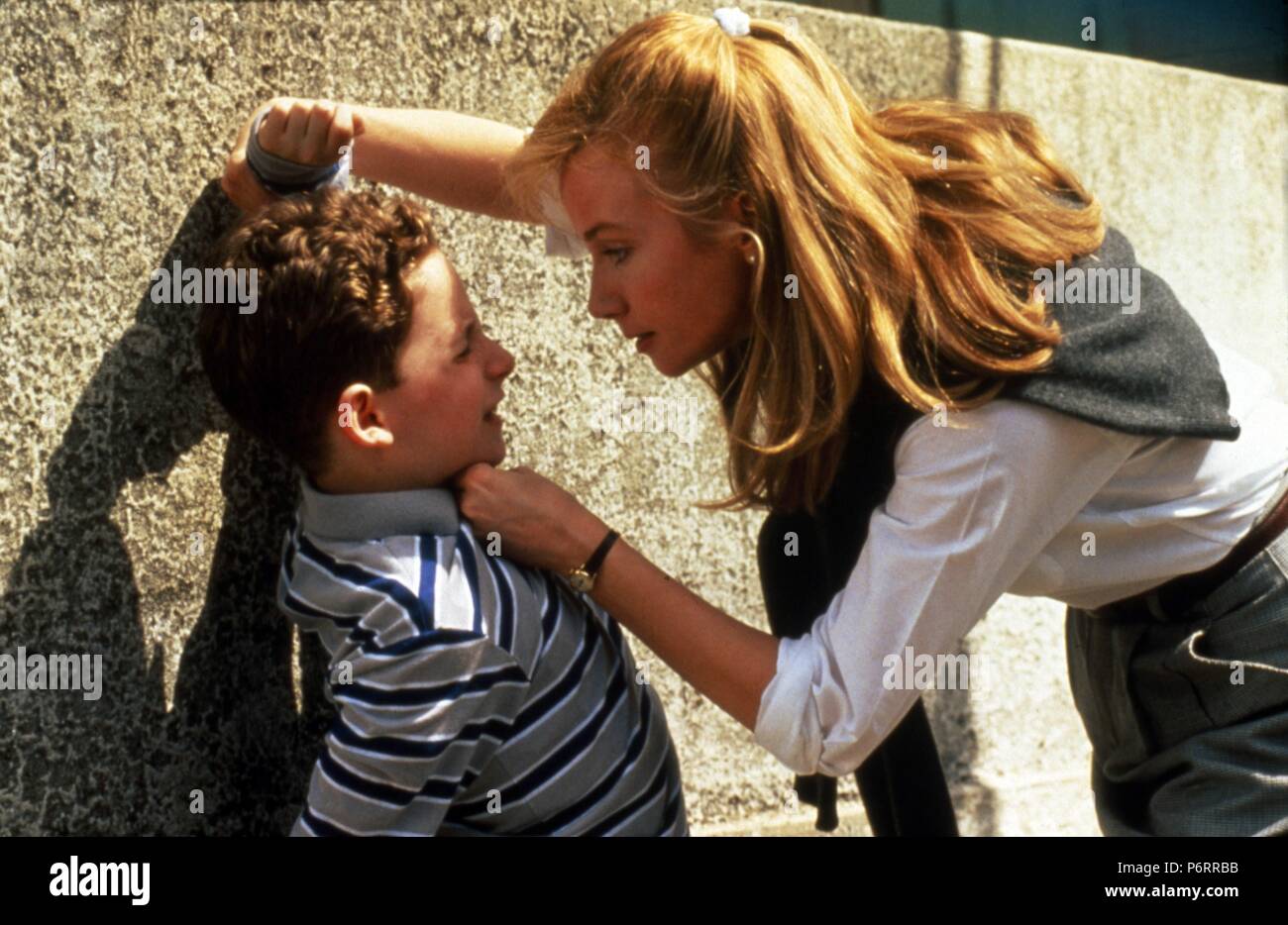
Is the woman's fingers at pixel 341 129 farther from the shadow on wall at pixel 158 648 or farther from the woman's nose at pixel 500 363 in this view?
the woman's nose at pixel 500 363

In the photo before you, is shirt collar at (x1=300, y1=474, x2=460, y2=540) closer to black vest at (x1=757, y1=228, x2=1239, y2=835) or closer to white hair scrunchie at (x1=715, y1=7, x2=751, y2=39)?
black vest at (x1=757, y1=228, x2=1239, y2=835)

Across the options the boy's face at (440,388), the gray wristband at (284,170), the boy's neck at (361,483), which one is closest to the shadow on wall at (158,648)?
the gray wristband at (284,170)

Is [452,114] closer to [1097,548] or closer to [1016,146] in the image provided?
[1016,146]

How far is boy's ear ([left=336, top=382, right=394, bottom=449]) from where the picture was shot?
2.26 meters

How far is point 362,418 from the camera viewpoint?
2.29 meters

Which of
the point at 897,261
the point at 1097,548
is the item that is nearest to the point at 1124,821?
the point at 1097,548

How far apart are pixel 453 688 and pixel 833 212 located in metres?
0.85

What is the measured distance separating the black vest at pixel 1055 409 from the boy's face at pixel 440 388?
1.83 feet

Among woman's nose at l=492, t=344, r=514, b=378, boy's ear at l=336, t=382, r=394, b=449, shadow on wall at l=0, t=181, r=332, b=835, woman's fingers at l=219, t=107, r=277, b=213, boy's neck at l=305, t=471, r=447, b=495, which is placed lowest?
shadow on wall at l=0, t=181, r=332, b=835

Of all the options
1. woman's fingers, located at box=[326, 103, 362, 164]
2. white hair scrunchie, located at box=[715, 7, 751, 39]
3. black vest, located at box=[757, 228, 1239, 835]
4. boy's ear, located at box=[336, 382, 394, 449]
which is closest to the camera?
black vest, located at box=[757, 228, 1239, 835]

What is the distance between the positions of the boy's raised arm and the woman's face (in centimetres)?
32

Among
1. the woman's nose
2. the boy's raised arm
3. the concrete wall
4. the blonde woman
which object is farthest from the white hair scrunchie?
the concrete wall

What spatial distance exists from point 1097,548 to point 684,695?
1.23 m

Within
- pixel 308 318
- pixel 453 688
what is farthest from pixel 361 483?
pixel 453 688
